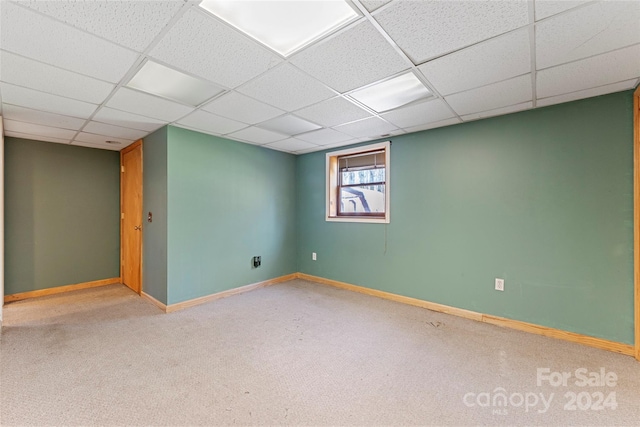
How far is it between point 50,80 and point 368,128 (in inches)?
117

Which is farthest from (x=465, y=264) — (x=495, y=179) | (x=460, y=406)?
(x=460, y=406)

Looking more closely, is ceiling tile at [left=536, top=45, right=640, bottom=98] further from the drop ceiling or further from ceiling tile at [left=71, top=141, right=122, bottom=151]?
ceiling tile at [left=71, top=141, right=122, bottom=151]

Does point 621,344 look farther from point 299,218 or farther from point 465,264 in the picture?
point 299,218

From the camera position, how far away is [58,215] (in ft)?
13.8

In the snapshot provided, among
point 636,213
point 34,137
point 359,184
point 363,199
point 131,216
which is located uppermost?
point 34,137

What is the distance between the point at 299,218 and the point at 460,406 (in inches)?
145

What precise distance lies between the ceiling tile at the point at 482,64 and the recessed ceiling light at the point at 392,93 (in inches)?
5.3

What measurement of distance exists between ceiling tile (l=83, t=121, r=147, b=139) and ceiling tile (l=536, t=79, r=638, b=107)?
451 cm

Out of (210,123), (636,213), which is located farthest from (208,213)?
(636,213)

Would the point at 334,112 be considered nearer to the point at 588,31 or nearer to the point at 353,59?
the point at 353,59

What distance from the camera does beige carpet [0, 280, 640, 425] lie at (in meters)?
1.69

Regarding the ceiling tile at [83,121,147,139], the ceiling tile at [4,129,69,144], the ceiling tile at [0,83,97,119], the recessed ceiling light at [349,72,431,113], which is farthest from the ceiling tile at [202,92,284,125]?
the ceiling tile at [4,129,69,144]

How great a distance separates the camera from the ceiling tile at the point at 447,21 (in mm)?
1427

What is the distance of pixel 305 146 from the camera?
173 inches
